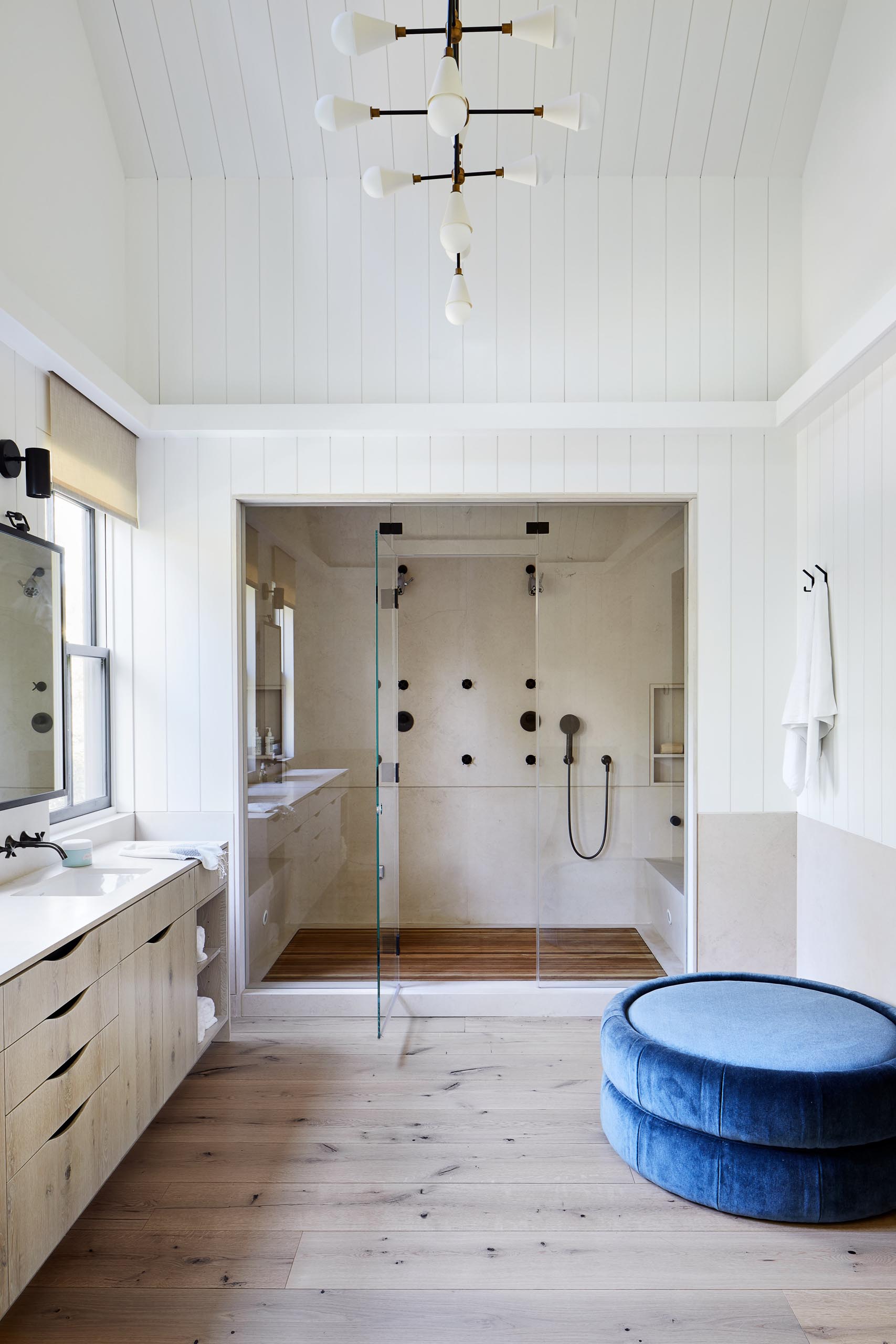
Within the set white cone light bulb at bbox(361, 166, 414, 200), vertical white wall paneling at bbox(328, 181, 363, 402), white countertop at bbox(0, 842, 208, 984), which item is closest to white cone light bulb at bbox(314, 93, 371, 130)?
white cone light bulb at bbox(361, 166, 414, 200)

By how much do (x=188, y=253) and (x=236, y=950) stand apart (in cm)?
295

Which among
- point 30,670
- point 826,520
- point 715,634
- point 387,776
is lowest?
point 387,776

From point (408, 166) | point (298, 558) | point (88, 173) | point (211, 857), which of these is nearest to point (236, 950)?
point (211, 857)

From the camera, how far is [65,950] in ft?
6.39

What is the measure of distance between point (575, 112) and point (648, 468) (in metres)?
1.62

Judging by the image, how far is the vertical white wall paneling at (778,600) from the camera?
11.3 feet

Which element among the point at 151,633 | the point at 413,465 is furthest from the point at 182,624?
the point at 413,465

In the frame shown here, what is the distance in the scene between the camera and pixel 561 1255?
78.4 inches

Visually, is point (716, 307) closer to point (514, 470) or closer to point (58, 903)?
point (514, 470)

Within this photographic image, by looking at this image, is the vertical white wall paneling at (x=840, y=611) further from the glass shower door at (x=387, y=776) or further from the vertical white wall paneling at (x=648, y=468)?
the glass shower door at (x=387, y=776)

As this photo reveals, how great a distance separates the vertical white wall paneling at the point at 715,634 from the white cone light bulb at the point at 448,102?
194 centimetres

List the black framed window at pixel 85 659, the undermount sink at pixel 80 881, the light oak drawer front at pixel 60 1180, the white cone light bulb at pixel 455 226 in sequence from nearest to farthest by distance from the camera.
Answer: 1. the light oak drawer front at pixel 60 1180
2. the white cone light bulb at pixel 455 226
3. the undermount sink at pixel 80 881
4. the black framed window at pixel 85 659

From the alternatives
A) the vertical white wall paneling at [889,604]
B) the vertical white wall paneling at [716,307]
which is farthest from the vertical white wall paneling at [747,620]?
the vertical white wall paneling at [889,604]

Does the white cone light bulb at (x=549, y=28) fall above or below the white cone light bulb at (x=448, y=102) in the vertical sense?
above
